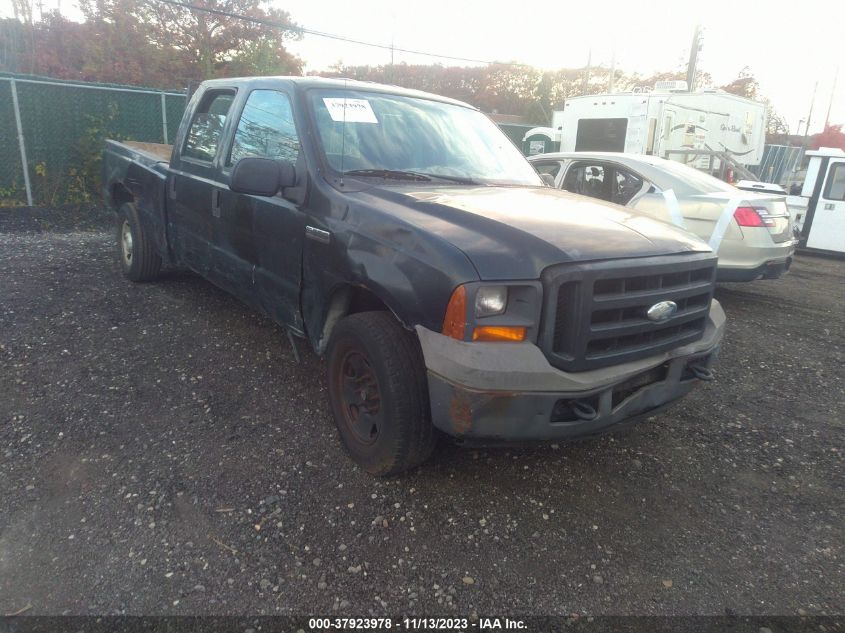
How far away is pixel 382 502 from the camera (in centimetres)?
282

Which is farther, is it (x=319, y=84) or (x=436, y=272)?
(x=319, y=84)

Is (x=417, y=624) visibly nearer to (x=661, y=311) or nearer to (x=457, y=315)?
(x=457, y=315)

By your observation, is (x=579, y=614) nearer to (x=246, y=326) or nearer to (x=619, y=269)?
(x=619, y=269)

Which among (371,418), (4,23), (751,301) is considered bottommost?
(751,301)

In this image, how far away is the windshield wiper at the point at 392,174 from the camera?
3299 millimetres

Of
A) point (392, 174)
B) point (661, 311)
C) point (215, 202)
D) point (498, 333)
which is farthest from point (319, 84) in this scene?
point (661, 311)

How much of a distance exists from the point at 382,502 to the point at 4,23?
83.9 ft

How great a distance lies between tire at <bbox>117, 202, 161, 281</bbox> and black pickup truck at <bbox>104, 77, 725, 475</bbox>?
1.72 m

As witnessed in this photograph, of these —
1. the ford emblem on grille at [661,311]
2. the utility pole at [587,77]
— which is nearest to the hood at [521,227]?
the ford emblem on grille at [661,311]

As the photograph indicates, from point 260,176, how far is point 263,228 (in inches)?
21.1

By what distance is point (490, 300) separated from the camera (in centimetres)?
240

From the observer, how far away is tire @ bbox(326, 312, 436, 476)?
262cm

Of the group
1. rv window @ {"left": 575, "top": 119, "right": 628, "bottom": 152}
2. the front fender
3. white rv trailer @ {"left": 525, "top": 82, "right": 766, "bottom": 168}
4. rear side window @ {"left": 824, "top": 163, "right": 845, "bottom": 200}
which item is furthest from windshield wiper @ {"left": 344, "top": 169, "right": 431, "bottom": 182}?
rv window @ {"left": 575, "top": 119, "right": 628, "bottom": 152}

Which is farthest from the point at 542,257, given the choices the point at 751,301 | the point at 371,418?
the point at 751,301
